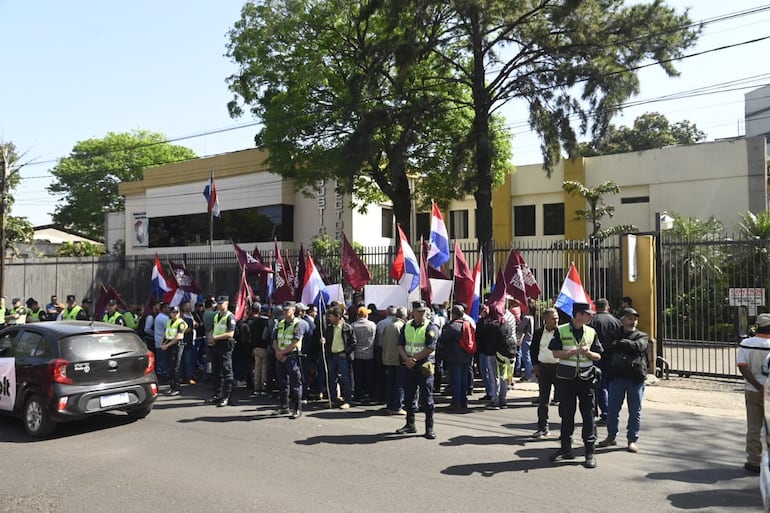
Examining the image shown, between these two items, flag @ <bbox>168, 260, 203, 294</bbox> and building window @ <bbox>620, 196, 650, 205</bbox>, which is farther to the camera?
building window @ <bbox>620, 196, 650, 205</bbox>

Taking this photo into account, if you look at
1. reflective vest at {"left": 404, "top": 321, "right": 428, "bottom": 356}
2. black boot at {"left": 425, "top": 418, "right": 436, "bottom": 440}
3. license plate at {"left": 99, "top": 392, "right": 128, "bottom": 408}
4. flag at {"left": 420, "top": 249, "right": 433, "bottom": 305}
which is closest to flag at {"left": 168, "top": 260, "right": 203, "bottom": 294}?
flag at {"left": 420, "top": 249, "right": 433, "bottom": 305}

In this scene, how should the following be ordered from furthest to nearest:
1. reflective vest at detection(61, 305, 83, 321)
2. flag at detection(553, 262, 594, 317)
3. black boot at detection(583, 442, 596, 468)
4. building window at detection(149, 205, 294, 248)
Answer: building window at detection(149, 205, 294, 248), reflective vest at detection(61, 305, 83, 321), flag at detection(553, 262, 594, 317), black boot at detection(583, 442, 596, 468)

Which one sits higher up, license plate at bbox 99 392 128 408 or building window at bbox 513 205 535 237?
building window at bbox 513 205 535 237

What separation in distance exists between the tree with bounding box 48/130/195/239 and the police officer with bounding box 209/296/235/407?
161 feet

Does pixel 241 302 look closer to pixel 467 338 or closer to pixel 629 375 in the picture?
pixel 467 338

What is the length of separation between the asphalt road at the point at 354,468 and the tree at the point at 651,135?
43791 millimetres

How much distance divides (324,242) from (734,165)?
17799mm

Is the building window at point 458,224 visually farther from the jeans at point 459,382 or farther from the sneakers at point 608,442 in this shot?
the sneakers at point 608,442

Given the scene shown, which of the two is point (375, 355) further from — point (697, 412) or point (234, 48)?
point (234, 48)

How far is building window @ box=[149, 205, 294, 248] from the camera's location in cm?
2970

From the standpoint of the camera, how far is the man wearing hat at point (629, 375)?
293 inches

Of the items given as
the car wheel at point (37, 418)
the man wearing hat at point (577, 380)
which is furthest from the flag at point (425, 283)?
the car wheel at point (37, 418)

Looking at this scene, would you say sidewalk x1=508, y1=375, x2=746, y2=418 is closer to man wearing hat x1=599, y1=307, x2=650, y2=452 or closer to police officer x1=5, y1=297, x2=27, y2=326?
man wearing hat x1=599, y1=307, x2=650, y2=452

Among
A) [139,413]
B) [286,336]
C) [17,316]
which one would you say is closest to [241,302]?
[286,336]
